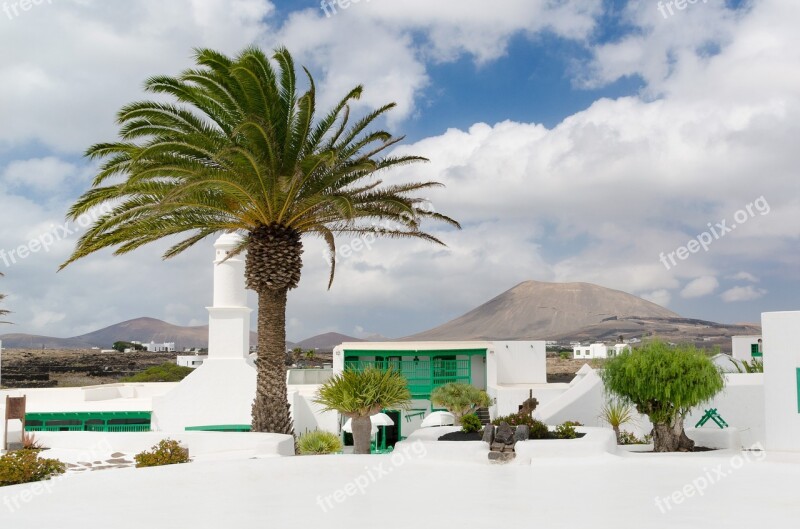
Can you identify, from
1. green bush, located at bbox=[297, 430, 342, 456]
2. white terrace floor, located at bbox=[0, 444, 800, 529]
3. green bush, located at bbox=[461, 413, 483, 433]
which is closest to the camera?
white terrace floor, located at bbox=[0, 444, 800, 529]

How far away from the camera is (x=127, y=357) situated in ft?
322

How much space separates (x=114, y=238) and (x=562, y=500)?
508 inches

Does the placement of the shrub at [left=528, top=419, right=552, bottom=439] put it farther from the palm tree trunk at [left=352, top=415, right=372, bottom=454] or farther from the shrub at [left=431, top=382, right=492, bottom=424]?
the shrub at [left=431, top=382, right=492, bottom=424]

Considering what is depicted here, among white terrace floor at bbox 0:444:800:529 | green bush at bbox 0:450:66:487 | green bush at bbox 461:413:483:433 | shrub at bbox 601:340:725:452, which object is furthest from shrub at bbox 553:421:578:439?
green bush at bbox 0:450:66:487

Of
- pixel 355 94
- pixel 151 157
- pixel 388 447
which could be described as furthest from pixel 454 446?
pixel 388 447

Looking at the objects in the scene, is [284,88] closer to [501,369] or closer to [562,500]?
[562,500]

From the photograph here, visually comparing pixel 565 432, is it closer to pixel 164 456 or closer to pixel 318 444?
pixel 164 456

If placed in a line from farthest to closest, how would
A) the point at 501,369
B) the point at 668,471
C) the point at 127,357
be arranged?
1. the point at 127,357
2. the point at 501,369
3. the point at 668,471

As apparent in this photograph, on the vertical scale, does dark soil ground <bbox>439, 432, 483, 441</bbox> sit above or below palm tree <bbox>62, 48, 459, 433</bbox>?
below

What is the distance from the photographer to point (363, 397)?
18.0 metres

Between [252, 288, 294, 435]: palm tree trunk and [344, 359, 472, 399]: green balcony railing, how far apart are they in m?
13.9

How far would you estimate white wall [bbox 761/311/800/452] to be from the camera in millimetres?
16875

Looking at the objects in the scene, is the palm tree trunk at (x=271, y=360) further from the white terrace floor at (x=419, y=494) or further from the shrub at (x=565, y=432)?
the shrub at (x=565, y=432)

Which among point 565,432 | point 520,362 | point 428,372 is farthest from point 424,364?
point 565,432
